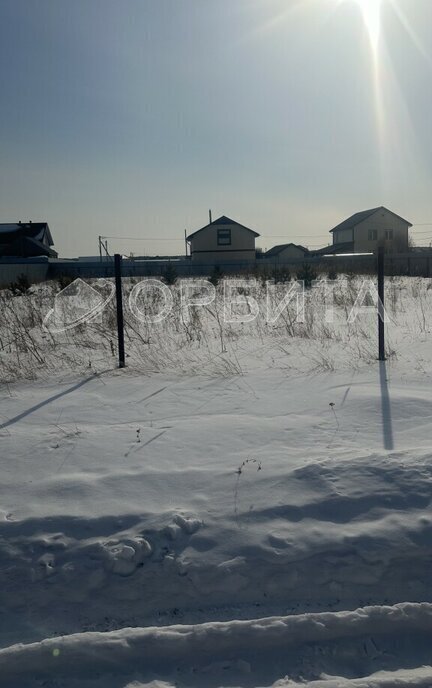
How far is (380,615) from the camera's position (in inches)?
91.5

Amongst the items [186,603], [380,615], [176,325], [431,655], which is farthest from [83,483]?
[176,325]

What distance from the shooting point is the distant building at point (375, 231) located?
1999 inches

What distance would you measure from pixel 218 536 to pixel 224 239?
4835 cm

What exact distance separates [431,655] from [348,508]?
97 cm

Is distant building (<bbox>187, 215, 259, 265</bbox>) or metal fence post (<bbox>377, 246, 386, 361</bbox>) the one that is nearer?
metal fence post (<bbox>377, 246, 386, 361</bbox>)

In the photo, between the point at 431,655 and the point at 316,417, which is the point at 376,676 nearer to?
the point at 431,655

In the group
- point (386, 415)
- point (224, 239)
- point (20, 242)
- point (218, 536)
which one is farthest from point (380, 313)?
point (20, 242)

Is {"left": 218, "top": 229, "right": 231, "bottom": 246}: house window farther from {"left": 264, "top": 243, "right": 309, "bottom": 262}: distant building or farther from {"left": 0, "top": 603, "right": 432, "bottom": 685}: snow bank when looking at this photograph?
{"left": 0, "top": 603, "right": 432, "bottom": 685}: snow bank

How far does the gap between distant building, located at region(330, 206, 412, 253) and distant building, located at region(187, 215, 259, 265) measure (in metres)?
9.99

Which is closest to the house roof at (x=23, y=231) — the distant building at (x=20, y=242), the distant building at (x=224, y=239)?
the distant building at (x=20, y=242)

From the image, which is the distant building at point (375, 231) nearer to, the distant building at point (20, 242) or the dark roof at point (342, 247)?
the dark roof at point (342, 247)

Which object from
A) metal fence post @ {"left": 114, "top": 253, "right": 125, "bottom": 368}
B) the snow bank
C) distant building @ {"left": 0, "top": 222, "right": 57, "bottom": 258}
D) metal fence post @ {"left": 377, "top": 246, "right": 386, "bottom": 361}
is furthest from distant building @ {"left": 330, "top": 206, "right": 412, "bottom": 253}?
the snow bank

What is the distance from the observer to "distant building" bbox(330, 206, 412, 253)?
50.8 m

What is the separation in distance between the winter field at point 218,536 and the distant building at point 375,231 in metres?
48.3
